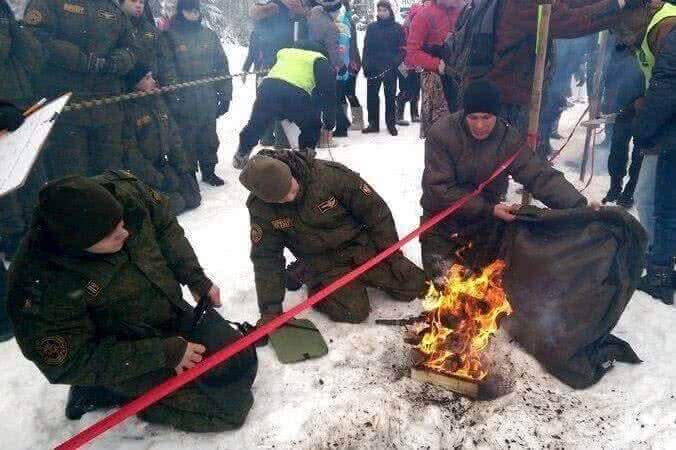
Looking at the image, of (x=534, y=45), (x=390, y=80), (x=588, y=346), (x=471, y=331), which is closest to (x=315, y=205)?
(x=471, y=331)

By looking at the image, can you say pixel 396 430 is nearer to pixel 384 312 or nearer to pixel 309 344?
pixel 309 344

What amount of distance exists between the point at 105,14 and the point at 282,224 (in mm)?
2963

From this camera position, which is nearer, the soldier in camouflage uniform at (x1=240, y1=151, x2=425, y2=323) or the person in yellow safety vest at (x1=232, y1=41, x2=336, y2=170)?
the soldier in camouflage uniform at (x1=240, y1=151, x2=425, y2=323)

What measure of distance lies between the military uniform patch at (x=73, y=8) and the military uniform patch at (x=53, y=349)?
3.52m

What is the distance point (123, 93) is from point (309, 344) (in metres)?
3.46

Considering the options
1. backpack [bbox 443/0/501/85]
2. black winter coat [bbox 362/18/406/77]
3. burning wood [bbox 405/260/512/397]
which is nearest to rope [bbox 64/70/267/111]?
backpack [bbox 443/0/501/85]

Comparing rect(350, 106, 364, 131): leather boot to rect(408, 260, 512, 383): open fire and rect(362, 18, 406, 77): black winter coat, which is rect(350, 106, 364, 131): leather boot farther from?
rect(408, 260, 512, 383): open fire

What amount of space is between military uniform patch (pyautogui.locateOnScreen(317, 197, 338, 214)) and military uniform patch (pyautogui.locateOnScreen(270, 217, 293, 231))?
234mm

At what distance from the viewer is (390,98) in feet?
26.7

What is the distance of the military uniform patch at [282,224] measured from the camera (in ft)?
10.8

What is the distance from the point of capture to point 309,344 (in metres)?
3.15

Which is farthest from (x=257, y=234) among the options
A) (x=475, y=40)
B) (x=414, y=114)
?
(x=414, y=114)

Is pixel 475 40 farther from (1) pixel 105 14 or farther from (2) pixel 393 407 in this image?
(1) pixel 105 14

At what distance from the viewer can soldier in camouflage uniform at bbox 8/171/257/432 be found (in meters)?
2.05
